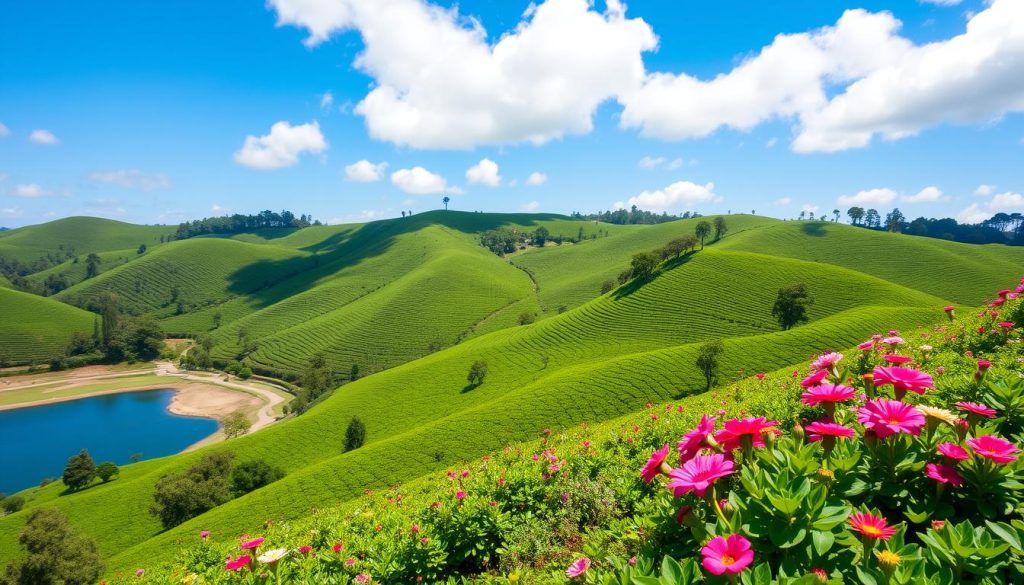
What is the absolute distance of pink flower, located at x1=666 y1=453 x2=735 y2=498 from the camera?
273 centimetres

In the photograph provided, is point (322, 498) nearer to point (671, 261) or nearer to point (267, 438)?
point (267, 438)

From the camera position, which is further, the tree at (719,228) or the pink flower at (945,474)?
the tree at (719,228)

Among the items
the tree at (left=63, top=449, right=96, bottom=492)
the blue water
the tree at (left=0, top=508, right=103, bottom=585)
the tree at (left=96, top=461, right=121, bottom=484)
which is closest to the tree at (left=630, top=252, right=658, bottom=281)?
the tree at (left=0, top=508, right=103, bottom=585)

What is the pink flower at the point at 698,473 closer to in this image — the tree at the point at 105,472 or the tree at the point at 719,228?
the tree at the point at 105,472

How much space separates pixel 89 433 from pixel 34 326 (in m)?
81.0

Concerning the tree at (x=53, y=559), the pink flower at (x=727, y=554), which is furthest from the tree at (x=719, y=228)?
the pink flower at (x=727, y=554)

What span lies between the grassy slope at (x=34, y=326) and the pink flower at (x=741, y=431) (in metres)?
206

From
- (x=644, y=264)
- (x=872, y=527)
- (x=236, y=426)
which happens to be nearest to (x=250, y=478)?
(x=236, y=426)

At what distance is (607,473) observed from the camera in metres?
7.22

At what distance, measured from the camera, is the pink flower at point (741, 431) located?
3.26 m

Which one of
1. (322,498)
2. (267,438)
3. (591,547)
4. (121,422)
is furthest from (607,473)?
(121,422)

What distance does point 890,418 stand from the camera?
3.12 m

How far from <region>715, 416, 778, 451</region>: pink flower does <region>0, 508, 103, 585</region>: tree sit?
4149cm

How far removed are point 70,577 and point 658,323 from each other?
75361mm
